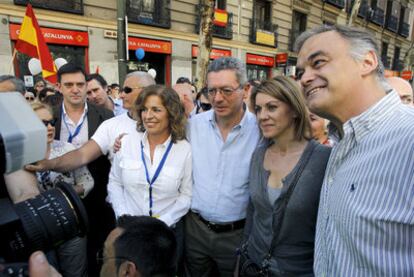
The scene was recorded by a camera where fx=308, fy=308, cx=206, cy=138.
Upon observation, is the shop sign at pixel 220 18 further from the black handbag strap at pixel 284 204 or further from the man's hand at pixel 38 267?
the man's hand at pixel 38 267

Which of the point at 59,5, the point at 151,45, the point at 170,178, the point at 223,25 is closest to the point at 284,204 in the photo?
the point at 170,178

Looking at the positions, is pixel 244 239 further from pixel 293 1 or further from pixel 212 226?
pixel 293 1

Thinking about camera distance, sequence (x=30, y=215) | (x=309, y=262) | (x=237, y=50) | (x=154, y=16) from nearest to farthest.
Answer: (x=30, y=215), (x=309, y=262), (x=154, y=16), (x=237, y=50)

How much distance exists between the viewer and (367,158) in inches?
45.8

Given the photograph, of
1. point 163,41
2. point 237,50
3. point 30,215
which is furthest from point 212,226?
Answer: point 237,50

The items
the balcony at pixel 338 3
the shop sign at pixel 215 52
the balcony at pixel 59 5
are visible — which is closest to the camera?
the balcony at pixel 59 5

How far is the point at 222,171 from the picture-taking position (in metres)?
2.15

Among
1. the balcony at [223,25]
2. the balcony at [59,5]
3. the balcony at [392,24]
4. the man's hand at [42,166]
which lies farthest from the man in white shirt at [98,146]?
the balcony at [392,24]

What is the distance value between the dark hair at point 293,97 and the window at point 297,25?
17888 mm

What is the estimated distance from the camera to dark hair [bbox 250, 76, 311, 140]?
185 cm

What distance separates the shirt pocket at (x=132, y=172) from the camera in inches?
85.0

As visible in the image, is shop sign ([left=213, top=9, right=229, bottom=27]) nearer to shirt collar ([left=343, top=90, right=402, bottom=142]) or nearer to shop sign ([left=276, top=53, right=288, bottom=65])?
shop sign ([left=276, top=53, right=288, bottom=65])

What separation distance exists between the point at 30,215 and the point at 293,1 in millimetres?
19543

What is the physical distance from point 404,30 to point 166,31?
28.4 m
